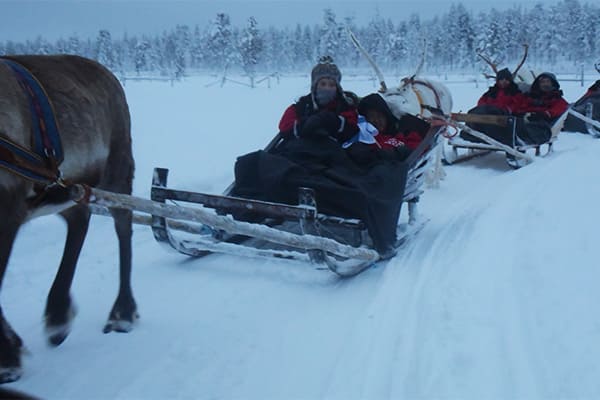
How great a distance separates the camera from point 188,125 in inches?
542

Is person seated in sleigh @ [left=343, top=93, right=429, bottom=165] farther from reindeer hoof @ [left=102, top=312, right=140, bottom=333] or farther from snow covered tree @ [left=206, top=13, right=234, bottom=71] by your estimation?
snow covered tree @ [left=206, top=13, right=234, bottom=71]

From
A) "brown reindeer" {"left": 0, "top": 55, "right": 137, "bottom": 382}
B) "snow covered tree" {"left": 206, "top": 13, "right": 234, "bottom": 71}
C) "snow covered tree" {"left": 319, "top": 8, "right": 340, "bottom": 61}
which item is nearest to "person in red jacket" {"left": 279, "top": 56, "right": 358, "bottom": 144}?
"brown reindeer" {"left": 0, "top": 55, "right": 137, "bottom": 382}

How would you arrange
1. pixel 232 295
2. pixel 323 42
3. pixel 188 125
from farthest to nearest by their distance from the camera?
pixel 323 42 → pixel 188 125 → pixel 232 295

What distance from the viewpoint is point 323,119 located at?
5.05 metres

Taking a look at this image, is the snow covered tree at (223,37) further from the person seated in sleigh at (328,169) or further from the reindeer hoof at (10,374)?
the reindeer hoof at (10,374)

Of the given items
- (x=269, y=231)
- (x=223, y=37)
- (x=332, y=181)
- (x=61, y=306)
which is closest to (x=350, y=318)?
→ (x=269, y=231)

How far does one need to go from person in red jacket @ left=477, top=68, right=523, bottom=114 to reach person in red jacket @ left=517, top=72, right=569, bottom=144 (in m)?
0.15

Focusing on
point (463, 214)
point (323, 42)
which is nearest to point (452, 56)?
point (323, 42)

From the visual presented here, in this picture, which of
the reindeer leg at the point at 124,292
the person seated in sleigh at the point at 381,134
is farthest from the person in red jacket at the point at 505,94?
the reindeer leg at the point at 124,292

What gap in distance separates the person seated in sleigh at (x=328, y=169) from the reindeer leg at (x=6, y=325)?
228 centimetres

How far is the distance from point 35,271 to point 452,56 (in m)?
82.6

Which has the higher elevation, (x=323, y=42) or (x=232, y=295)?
(x=323, y=42)

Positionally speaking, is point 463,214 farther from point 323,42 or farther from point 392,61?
point 392,61

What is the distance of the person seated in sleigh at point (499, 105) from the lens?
33.8ft
